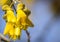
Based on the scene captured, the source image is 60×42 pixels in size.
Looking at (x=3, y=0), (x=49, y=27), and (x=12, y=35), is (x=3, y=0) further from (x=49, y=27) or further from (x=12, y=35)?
(x=49, y=27)

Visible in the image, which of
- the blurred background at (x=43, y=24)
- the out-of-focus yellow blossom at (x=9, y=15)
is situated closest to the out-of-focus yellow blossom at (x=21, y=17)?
the out-of-focus yellow blossom at (x=9, y=15)

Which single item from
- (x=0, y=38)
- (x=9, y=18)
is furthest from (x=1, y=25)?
(x=9, y=18)

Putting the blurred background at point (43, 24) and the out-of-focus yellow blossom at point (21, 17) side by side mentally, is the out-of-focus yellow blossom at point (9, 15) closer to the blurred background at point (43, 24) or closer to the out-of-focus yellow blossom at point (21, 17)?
the out-of-focus yellow blossom at point (21, 17)

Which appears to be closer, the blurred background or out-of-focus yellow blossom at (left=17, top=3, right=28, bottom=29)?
out-of-focus yellow blossom at (left=17, top=3, right=28, bottom=29)

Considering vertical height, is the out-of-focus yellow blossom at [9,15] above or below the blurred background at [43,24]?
above

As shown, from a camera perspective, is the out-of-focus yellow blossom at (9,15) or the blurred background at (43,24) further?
the blurred background at (43,24)

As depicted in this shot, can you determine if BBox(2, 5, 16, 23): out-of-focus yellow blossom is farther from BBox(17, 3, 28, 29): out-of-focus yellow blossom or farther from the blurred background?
the blurred background

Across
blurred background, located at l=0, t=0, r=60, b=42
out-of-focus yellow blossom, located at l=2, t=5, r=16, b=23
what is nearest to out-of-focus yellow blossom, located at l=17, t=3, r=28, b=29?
out-of-focus yellow blossom, located at l=2, t=5, r=16, b=23

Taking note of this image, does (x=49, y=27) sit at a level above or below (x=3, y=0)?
below
